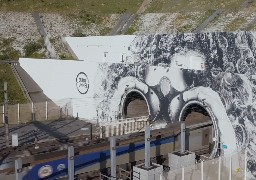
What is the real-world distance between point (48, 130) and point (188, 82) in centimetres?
1102

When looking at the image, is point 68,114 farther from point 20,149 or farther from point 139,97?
point 20,149

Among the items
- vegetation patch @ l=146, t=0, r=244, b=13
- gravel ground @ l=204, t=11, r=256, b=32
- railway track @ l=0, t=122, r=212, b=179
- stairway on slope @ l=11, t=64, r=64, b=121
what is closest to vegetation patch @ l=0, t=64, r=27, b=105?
stairway on slope @ l=11, t=64, r=64, b=121

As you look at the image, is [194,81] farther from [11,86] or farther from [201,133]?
[11,86]

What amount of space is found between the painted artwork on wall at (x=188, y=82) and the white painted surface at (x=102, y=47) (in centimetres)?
69

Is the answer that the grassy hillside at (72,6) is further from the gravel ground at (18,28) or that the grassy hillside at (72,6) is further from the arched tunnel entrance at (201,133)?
the arched tunnel entrance at (201,133)

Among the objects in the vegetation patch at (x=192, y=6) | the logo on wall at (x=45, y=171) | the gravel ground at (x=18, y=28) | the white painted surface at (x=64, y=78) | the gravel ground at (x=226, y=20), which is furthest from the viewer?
the vegetation patch at (x=192, y=6)

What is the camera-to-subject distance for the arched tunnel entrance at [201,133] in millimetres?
22839

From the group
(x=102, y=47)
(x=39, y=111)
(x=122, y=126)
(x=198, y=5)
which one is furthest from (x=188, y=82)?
(x=198, y=5)

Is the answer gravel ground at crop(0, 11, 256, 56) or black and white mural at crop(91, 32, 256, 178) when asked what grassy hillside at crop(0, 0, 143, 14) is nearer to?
gravel ground at crop(0, 11, 256, 56)

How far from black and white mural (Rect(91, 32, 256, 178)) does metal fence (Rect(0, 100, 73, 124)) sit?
3107 mm

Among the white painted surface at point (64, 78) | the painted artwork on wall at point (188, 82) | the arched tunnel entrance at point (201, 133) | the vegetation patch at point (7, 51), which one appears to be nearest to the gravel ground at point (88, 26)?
the vegetation patch at point (7, 51)

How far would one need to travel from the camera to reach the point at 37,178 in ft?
57.7

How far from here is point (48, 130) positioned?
29.3 metres

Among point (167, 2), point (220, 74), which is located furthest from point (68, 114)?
point (167, 2)
